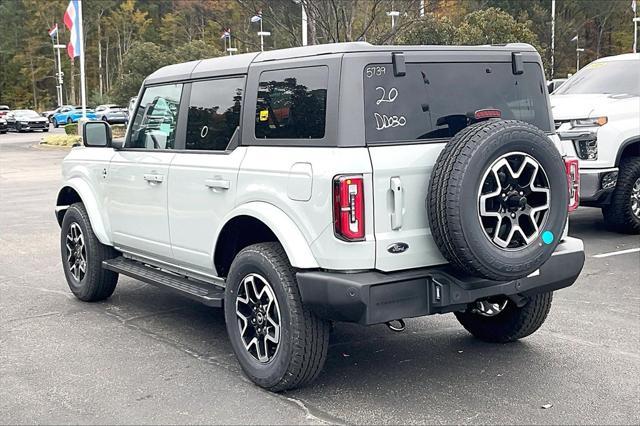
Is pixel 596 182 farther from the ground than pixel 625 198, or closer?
farther from the ground

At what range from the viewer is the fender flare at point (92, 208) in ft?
21.7

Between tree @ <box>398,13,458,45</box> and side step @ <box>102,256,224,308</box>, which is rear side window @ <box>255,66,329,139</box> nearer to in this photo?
side step @ <box>102,256,224,308</box>

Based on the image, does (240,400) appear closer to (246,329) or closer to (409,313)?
(246,329)

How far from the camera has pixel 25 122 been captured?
49.2m

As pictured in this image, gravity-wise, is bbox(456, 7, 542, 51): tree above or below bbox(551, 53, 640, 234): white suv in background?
above

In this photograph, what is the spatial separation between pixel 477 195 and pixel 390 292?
2.23 ft

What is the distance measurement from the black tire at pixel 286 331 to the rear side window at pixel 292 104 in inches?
27.0

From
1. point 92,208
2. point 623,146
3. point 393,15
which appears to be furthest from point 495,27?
point 92,208

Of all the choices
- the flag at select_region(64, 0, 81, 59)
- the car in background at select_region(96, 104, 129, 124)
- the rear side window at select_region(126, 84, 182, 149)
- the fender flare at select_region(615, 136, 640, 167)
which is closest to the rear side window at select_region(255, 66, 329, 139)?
the rear side window at select_region(126, 84, 182, 149)

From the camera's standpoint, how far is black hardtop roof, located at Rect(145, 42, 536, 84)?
4469 mm

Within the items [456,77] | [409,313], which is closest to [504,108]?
[456,77]

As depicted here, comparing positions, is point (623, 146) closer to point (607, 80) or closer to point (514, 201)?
point (607, 80)

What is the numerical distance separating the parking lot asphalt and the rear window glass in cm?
151

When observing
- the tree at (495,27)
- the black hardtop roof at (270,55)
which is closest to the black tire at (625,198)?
the black hardtop roof at (270,55)
